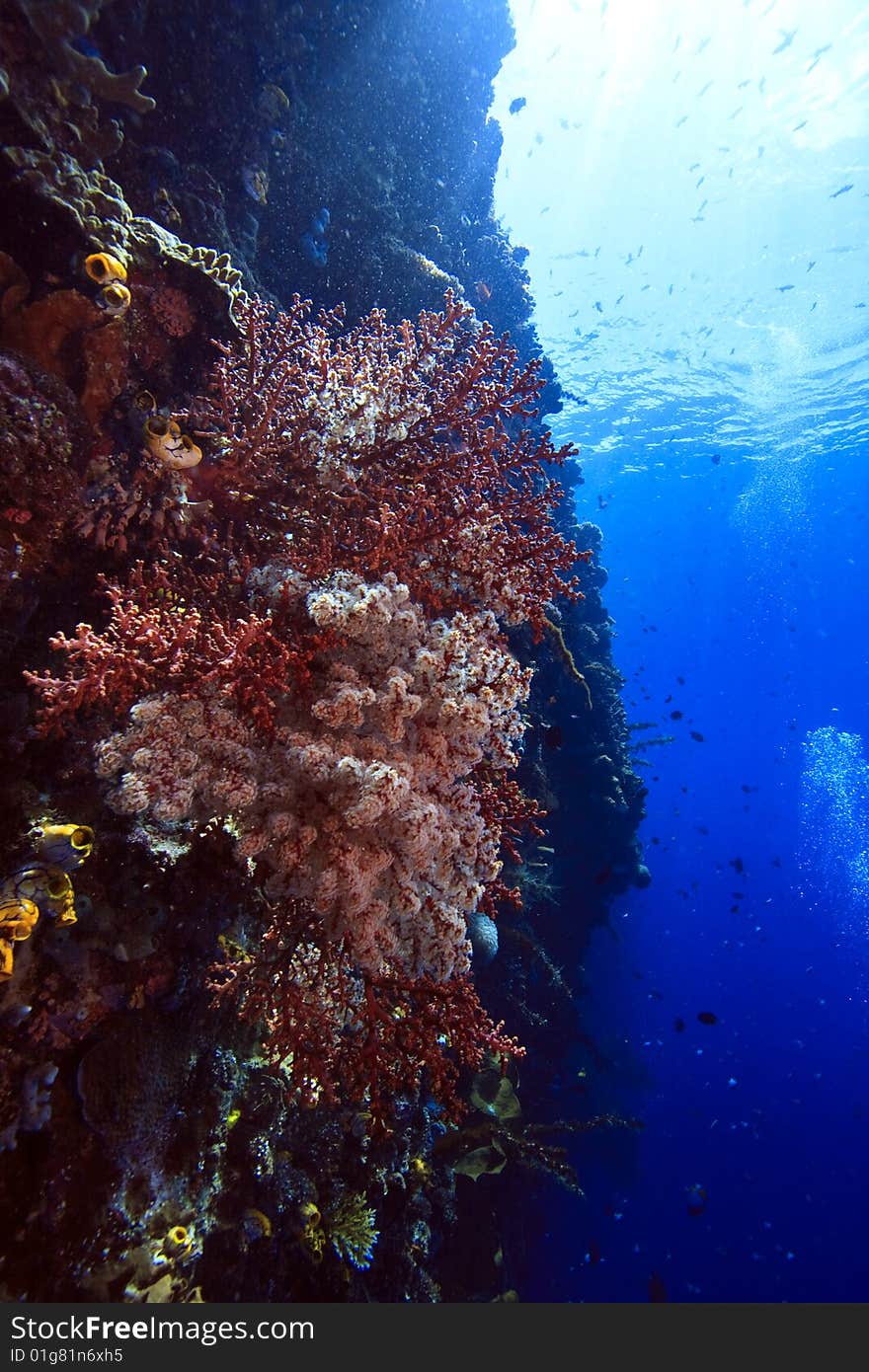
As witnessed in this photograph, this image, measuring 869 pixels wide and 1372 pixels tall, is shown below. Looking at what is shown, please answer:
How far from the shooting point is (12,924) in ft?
7.59

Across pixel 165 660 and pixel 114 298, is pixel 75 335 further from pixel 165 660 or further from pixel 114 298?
pixel 165 660

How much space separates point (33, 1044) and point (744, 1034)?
3488cm

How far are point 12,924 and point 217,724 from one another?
1.09 m

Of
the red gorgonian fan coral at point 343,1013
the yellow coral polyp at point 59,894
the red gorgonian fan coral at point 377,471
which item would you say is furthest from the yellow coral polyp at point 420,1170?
the red gorgonian fan coral at point 377,471

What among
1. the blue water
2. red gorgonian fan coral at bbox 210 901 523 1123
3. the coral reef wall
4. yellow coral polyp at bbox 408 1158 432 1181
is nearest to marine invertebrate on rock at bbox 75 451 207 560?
the coral reef wall

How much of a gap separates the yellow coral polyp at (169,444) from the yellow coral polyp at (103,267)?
717mm

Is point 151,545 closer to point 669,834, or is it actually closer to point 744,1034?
point 744,1034

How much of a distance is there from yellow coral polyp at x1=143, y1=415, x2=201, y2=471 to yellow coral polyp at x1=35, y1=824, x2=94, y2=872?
1.98 meters

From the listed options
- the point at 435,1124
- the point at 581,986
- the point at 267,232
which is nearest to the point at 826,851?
the point at 581,986

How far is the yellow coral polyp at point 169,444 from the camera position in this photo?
3.12m

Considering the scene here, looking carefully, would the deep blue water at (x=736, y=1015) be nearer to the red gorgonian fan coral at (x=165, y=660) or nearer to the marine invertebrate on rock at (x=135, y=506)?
the red gorgonian fan coral at (x=165, y=660)

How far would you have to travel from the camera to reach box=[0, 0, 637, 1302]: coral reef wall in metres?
2.57

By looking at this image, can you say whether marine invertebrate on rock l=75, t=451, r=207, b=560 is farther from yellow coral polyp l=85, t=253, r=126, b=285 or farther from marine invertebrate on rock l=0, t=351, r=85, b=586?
yellow coral polyp l=85, t=253, r=126, b=285

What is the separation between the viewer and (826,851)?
49.5m
